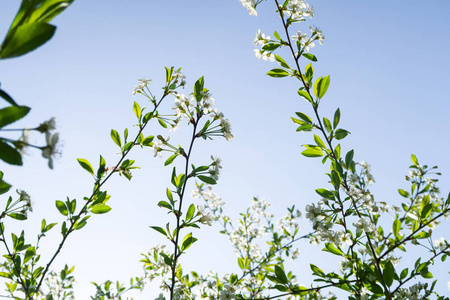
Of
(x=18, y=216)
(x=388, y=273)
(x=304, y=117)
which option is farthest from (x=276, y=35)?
(x=18, y=216)

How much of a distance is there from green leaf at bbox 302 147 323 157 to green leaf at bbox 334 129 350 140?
170mm

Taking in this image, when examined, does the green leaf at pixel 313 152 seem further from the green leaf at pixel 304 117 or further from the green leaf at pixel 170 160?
the green leaf at pixel 170 160

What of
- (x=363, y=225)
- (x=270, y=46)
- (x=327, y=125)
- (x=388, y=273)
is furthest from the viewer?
(x=270, y=46)

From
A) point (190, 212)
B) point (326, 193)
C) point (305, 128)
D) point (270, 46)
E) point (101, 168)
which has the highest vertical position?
point (270, 46)

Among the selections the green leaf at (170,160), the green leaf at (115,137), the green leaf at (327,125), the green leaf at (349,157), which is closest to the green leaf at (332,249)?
the green leaf at (349,157)

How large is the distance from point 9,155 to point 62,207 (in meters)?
1.57

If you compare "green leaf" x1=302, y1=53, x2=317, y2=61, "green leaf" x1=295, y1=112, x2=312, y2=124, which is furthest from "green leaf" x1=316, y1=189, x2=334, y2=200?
"green leaf" x1=302, y1=53, x2=317, y2=61

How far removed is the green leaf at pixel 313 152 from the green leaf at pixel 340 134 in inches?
6.7

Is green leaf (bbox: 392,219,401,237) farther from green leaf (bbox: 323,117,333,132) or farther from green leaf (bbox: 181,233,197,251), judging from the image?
green leaf (bbox: 181,233,197,251)

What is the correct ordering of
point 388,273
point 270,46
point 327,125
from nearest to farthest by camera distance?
point 388,273
point 327,125
point 270,46

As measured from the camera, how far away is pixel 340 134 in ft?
7.84

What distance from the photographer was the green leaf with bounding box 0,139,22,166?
836 mm

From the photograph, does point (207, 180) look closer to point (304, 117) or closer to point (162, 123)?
point (162, 123)

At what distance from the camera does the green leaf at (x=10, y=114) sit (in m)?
0.86
